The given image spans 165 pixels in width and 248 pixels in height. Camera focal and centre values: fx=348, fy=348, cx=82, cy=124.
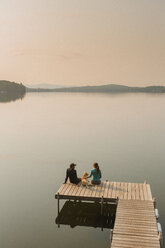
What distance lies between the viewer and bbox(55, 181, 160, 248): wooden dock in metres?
14.8

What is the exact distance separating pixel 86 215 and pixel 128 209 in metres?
3.65

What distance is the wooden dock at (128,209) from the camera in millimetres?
14781

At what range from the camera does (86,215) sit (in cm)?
2091

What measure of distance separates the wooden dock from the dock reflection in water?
1350 mm

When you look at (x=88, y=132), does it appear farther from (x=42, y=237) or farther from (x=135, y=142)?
(x=42, y=237)

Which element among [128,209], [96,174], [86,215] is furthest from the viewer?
[96,174]

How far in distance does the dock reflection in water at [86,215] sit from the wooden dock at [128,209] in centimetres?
135

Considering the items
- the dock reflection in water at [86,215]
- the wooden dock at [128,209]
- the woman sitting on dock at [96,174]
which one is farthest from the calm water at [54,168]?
the woman sitting on dock at [96,174]

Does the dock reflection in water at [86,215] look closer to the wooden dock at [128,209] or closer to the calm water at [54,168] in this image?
the calm water at [54,168]

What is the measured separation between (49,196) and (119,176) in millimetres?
7576

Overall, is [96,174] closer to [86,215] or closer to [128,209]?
[86,215]

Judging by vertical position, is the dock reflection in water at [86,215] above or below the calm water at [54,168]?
above

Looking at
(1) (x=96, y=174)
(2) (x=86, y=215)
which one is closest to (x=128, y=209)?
(2) (x=86, y=215)

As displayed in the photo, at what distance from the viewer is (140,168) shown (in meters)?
33.5
